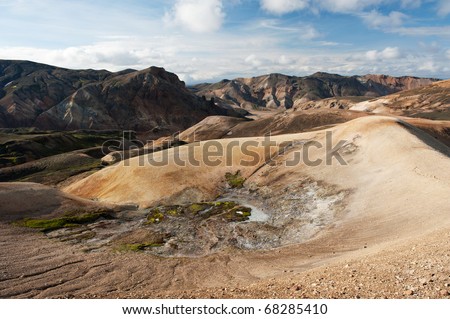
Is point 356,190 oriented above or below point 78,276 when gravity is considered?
above

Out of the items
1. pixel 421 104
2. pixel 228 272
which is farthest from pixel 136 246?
pixel 421 104

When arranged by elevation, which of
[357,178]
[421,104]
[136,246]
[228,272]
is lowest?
[136,246]

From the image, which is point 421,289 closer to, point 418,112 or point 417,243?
point 417,243

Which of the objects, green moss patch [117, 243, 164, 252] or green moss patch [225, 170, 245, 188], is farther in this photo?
green moss patch [225, 170, 245, 188]

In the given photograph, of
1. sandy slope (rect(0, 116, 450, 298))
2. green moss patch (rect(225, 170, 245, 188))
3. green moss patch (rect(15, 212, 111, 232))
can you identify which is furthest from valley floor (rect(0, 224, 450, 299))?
green moss patch (rect(225, 170, 245, 188))

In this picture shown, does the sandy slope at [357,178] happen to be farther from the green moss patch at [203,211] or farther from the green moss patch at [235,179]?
the green moss patch at [203,211]

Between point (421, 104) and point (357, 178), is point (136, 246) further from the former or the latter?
point (421, 104)

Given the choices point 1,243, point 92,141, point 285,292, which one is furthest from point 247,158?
point 92,141

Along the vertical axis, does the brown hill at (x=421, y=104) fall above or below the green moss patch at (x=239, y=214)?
above

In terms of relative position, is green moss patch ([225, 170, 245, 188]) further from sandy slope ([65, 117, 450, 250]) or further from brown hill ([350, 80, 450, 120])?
brown hill ([350, 80, 450, 120])

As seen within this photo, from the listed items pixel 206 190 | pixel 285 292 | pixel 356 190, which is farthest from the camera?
pixel 206 190

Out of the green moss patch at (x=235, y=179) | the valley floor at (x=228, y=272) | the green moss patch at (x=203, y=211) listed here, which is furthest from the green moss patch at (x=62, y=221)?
the green moss patch at (x=235, y=179)
